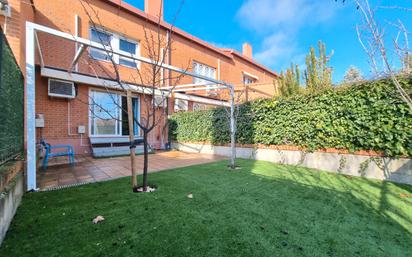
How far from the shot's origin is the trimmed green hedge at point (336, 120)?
4926 millimetres

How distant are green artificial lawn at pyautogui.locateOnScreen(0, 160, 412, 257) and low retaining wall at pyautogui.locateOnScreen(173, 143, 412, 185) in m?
0.51

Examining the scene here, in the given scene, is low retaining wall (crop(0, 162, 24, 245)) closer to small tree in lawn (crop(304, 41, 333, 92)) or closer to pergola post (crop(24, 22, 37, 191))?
pergola post (crop(24, 22, 37, 191))

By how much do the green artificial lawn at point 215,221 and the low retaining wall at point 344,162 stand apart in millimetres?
515

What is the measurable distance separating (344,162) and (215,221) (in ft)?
16.7

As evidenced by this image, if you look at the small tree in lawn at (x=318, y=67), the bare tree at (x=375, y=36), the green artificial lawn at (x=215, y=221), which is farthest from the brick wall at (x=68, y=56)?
the small tree in lawn at (x=318, y=67)

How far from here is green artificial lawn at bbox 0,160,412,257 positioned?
2.21 meters

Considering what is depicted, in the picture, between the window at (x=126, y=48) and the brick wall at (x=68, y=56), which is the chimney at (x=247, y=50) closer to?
the brick wall at (x=68, y=56)

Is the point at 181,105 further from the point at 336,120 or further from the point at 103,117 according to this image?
the point at 336,120

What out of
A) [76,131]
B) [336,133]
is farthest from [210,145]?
[76,131]

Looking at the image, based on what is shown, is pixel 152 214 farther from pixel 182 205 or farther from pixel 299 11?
pixel 299 11

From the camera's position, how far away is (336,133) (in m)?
5.95

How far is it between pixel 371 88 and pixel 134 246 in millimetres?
6577

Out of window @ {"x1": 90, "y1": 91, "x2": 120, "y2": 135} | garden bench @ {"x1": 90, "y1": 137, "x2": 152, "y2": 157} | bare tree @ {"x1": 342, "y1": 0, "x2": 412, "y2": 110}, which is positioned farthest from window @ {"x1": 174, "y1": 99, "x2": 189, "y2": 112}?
bare tree @ {"x1": 342, "y1": 0, "x2": 412, "y2": 110}

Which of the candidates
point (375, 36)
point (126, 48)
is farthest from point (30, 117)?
point (126, 48)
